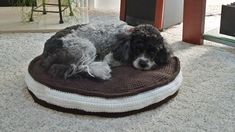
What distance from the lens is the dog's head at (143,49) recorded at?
1466 mm

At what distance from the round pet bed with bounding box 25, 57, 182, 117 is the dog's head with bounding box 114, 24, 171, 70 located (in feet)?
0.26

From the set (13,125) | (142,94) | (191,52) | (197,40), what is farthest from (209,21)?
(13,125)

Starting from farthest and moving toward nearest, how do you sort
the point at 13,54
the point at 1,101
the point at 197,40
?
the point at 197,40, the point at 13,54, the point at 1,101

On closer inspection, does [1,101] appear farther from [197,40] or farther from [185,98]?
[197,40]

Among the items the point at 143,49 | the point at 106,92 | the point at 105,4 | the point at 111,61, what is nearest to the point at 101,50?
the point at 111,61

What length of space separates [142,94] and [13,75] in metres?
0.66

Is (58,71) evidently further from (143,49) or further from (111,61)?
(143,49)

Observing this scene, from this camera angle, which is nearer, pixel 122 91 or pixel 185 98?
pixel 122 91

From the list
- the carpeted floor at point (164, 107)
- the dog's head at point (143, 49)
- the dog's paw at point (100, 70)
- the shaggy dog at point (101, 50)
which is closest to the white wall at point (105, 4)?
the carpeted floor at point (164, 107)

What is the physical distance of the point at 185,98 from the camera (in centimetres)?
143

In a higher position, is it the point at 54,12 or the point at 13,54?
the point at 54,12

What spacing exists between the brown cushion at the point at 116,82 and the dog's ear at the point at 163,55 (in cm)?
5

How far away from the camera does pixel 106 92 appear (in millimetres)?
1272

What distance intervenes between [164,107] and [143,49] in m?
0.27
